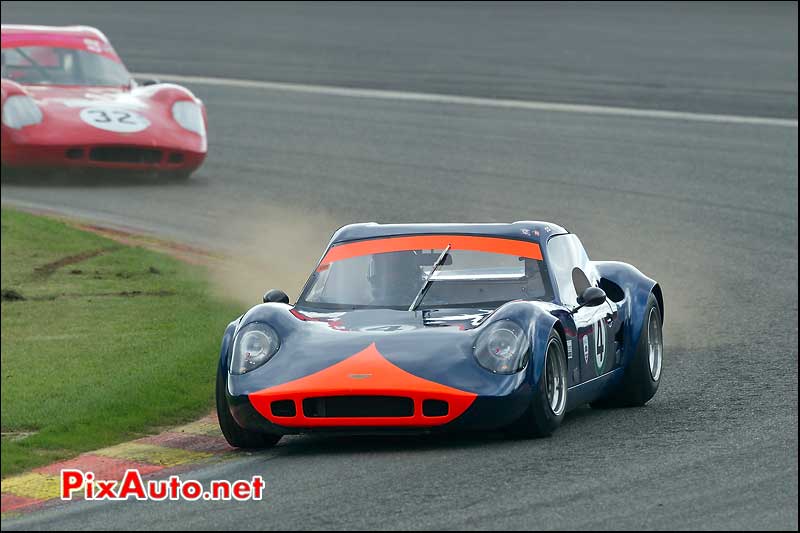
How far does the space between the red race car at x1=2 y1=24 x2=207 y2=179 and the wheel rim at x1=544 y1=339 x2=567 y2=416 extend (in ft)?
33.2

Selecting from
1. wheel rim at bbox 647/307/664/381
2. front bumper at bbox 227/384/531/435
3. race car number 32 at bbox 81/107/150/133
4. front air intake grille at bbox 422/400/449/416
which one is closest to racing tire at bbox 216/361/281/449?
front bumper at bbox 227/384/531/435

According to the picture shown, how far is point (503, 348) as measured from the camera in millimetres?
7664

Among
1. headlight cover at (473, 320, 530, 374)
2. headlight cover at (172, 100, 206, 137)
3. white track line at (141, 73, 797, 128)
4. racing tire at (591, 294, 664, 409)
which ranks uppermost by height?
headlight cover at (473, 320, 530, 374)

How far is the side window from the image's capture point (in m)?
8.86

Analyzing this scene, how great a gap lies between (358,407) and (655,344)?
9.26 ft

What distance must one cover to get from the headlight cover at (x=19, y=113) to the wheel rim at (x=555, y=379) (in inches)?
408

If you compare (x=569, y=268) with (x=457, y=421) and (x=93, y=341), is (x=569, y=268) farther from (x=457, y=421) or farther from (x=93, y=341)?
(x=93, y=341)

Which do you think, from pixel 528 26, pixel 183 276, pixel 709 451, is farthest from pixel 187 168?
pixel 528 26

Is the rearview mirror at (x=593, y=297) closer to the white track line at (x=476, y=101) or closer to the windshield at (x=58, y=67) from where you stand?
the windshield at (x=58, y=67)

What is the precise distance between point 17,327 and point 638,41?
1998 centimetres

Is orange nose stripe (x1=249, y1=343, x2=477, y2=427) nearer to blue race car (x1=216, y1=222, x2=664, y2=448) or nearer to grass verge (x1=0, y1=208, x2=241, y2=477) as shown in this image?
blue race car (x1=216, y1=222, x2=664, y2=448)

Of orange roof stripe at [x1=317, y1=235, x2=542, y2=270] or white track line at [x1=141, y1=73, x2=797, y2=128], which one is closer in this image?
orange roof stripe at [x1=317, y1=235, x2=542, y2=270]

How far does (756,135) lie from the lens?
855 inches

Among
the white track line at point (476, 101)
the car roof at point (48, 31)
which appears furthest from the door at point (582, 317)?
the white track line at point (476, 101)
